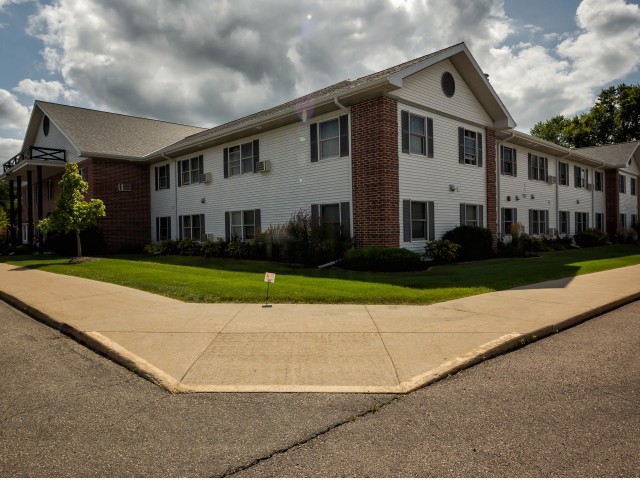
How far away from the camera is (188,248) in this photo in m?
21.0

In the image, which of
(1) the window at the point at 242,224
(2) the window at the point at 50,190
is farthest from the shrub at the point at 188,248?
(2) the window at the point at 50,190

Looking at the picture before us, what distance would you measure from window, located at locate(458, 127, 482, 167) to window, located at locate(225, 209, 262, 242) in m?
8.99

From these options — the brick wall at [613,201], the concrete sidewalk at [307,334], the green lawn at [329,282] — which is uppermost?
the brick wall at [613,201]

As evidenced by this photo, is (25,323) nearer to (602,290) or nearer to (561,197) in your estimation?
(602,290)

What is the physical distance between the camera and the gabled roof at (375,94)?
13.3m

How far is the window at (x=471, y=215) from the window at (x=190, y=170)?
514 inches

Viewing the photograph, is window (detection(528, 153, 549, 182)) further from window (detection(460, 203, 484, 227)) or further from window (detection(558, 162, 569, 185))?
window (detection(460, 203, 484, 227))

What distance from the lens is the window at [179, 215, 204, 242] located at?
2178 centimetres

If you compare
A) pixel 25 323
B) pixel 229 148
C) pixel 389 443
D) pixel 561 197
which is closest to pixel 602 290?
pixel 389 443

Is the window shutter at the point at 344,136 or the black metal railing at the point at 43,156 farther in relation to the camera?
the black metal railing at the point at 43,156

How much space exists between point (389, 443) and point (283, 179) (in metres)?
14.8

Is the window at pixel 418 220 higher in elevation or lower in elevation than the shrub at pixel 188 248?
higher

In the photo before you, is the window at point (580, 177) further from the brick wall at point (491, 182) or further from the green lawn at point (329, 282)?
the green lawn at point (329, 282)

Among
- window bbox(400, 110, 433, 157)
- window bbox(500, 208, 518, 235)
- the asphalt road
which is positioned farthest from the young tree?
window bbox(500, 208, 518, 235)
